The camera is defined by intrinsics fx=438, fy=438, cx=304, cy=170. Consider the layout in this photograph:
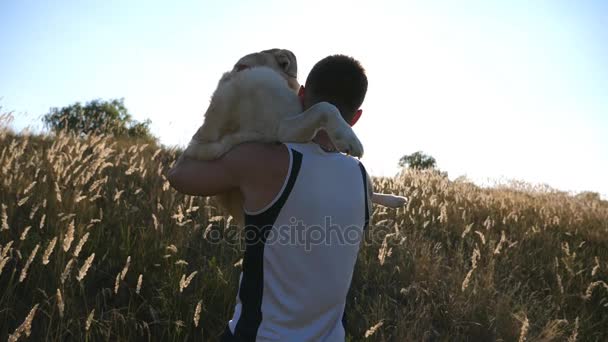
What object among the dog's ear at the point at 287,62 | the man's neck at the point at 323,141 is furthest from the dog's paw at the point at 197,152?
the dog's ear at the point at 287,62

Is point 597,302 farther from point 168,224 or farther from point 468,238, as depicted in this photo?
point 168,224

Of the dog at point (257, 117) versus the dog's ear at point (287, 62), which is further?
the dog's ear at point (287, 62)

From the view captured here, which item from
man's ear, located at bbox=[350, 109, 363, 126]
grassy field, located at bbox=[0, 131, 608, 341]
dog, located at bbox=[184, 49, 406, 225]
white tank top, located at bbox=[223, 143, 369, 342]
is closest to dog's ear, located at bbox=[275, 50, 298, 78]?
dog, located at bbox=[184, 49, 406, 225]

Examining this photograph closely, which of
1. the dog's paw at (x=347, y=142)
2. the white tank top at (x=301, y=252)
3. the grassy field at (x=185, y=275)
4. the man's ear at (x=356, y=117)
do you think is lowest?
the grassy field at (x=185, y=275)

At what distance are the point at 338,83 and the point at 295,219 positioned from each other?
1.61 feet

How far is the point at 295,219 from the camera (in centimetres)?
141

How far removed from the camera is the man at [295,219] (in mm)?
1411

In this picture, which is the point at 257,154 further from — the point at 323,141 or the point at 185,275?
the point at 185,275

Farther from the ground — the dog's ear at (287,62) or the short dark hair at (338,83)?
the dog's ear at (287,62)

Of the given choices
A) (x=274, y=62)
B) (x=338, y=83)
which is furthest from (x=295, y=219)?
(x=274, y=62)

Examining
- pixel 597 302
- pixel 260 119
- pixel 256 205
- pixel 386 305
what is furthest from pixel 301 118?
pixel 597 302

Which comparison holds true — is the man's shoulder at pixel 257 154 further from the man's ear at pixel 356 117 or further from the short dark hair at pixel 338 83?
the man's ear at pixel 356 117

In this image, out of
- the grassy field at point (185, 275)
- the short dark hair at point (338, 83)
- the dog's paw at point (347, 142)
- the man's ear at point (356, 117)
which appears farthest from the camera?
the grassy field at point (185, 275)

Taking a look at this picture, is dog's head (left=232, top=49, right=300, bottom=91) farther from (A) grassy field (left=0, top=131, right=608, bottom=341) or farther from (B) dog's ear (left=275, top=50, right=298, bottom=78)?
(A) grassy field (left=0, top=131, right=608, bottom=341)
